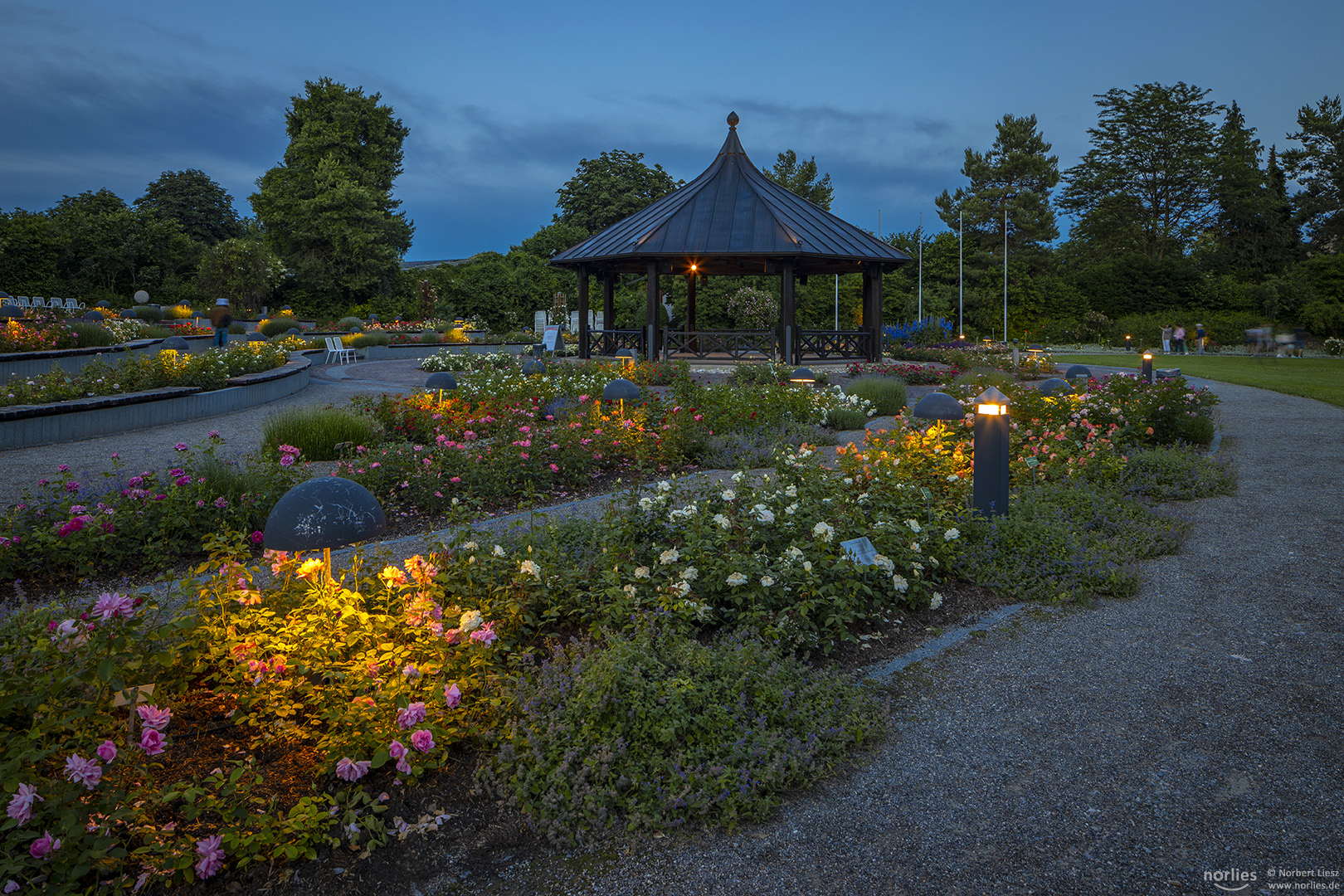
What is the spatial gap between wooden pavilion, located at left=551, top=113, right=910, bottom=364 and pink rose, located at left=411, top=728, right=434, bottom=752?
46.8 feet

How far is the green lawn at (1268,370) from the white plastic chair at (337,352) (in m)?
18.9

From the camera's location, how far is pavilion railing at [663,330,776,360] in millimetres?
17266

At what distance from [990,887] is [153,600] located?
260 cm

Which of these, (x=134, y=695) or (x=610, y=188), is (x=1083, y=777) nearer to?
(x=134, y=695)

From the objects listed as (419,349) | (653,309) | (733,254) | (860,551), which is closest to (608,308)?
(653,309)

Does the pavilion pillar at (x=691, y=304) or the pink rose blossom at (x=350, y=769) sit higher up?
the pavilion pillar at (x=691, y=304)

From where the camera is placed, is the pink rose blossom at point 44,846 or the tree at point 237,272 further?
the tree at point 237,272

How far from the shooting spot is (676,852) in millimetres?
2258

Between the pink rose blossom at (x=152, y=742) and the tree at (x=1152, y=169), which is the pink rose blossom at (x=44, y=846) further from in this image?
the tree at (x=1152, y=169)

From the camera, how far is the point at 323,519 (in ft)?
11.1

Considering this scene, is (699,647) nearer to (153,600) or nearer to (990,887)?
(990,887)

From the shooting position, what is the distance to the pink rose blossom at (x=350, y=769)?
7.37 feet

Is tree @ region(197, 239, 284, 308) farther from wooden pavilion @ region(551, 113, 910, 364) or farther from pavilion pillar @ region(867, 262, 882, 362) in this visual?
pavilion pillar @ region(867, 262, 882, 362)

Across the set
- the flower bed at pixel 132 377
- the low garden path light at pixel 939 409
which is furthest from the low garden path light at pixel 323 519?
the flower bed at pixel 132 377
